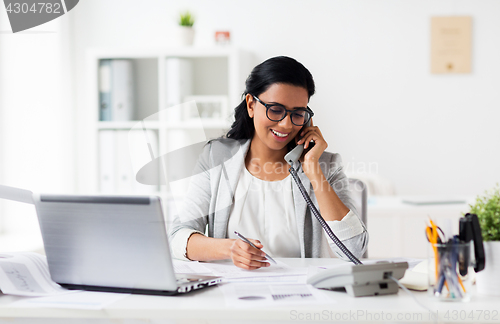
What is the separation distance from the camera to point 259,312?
851 mm

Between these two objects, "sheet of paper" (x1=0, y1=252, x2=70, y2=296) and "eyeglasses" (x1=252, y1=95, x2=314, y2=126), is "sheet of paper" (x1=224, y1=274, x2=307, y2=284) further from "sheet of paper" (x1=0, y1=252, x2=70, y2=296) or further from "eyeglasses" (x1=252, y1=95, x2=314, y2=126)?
"eyeglasses" (x1=252, y1=95, x2=314, y2=126)

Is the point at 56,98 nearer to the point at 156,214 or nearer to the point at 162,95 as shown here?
the point at 162,95

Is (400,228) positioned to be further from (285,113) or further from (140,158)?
(140,158)

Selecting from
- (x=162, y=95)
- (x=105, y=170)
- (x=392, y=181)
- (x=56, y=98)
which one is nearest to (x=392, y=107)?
(x=392, y=181)

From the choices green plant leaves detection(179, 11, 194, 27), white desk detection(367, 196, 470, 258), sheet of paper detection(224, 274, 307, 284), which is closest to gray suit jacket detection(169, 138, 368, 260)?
sheet of paper detection(224, 274, 307, 284)

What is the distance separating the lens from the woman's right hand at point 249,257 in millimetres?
1168

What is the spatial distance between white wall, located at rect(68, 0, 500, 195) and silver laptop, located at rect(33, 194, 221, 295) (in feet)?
7.08

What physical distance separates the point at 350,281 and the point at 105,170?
2.28 meters

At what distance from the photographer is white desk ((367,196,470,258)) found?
242 cm

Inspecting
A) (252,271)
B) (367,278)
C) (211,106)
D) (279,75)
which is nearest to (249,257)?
(252,271)

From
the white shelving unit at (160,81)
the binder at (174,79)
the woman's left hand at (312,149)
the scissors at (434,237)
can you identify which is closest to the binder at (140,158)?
the woman's left hand at (312,149)

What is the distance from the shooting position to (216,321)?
2.96ft

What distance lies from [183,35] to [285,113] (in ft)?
5.43

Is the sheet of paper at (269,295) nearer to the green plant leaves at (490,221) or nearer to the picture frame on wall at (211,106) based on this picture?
the green plant leaves at (490,221)
